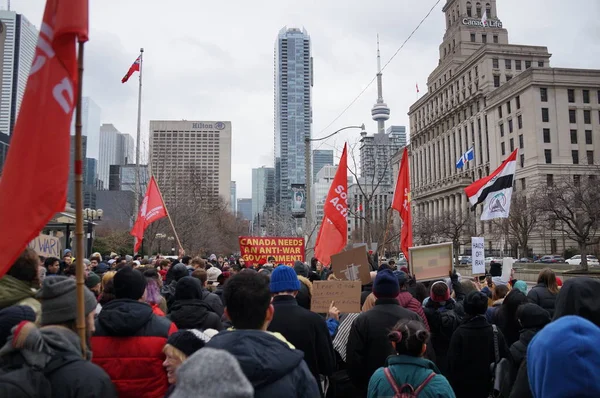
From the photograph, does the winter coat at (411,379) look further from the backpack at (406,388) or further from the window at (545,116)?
the window at (545,116)

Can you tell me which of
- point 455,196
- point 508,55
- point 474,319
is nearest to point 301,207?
point 474,319

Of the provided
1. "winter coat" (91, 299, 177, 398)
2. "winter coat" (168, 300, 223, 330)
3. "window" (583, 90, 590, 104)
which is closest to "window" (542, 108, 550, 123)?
"window" (583, 90, 590, 104)

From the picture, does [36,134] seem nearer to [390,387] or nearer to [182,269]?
[390,387]

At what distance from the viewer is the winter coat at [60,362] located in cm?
253

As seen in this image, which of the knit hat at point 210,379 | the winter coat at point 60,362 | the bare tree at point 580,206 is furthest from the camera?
the bare tree at point 580,206

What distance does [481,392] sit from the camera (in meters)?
5.54

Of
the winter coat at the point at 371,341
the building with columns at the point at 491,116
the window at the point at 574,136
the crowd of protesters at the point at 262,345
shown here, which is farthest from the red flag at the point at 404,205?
the window at the point at 574,136

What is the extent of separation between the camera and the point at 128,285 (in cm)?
393

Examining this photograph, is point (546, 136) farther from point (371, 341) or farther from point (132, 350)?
point (132, 350)

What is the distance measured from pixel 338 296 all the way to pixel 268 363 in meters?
3.79

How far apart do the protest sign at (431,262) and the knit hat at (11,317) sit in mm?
7143

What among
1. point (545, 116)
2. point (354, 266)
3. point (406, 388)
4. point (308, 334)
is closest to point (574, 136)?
point (545, 116)

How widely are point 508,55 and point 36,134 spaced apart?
3877 inches

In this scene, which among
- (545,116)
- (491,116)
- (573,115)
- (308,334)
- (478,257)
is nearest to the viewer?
(308,334)
